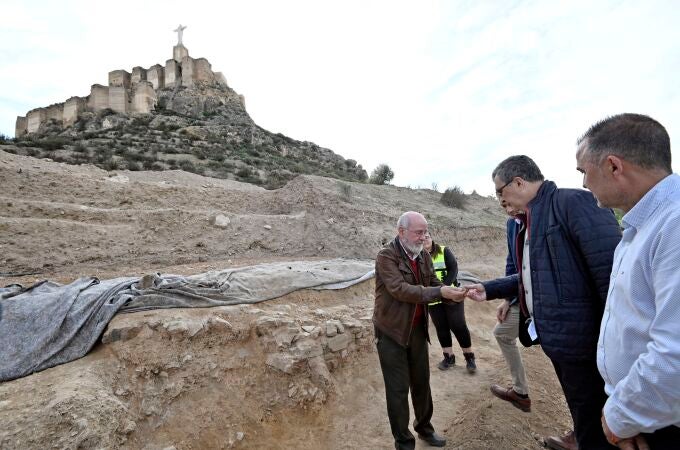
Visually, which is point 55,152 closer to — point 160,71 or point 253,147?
point 253,147

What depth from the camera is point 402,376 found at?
3172mm

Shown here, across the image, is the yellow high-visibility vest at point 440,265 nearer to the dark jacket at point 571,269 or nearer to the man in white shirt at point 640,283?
the dark jacket at point 571,269

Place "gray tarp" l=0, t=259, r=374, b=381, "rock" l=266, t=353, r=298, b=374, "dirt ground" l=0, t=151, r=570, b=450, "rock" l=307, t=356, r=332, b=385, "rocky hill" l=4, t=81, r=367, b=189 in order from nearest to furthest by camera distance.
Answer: "dirt ground" l=0, t=151, r=570, b=450 < "gray tarp" l=0, t=259, r=374, b=381 < "rock" l=266, t=353, r=298, b=374 < "rock" l=307, t=356, r=332, b=385 < "rocky hill" l=4, t=81, r=367, b=189

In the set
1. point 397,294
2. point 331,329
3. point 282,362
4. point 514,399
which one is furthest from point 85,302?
point 514,399

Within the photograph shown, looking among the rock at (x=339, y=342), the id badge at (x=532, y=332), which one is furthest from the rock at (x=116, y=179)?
the id badge at (x=532, y=332)

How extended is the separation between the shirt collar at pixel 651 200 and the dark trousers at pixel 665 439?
0.74 meters

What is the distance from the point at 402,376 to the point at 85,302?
3615 millimetres

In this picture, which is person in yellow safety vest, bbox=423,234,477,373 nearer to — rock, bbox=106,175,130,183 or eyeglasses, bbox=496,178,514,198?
eyeglasses, bbox=496,178,514,198

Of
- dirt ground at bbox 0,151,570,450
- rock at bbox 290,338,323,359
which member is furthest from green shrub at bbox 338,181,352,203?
rock at bbox 290,338,323,359

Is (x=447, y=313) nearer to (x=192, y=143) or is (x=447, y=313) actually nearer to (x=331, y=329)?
(x=331, y=329)

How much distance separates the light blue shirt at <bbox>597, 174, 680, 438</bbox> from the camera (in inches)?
47.9

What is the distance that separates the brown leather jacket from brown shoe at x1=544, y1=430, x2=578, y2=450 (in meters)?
1.42

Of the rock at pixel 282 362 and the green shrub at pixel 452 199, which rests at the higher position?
the green shrub at pixel 452 199

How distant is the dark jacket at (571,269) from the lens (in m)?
2.03
